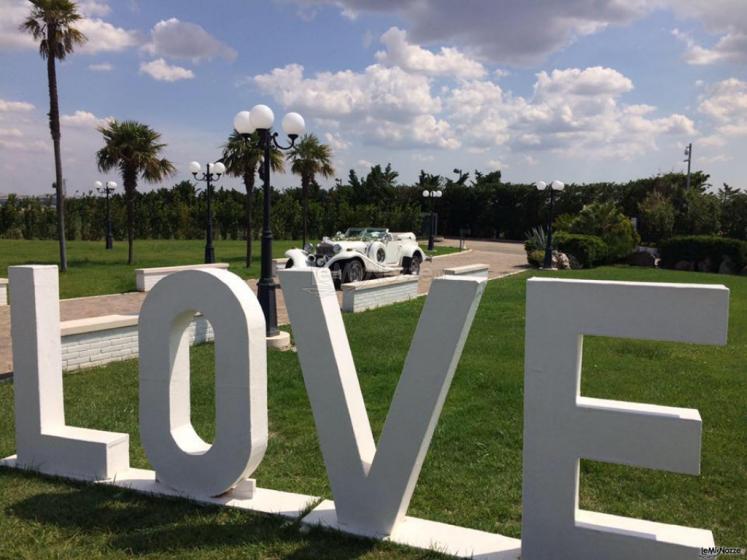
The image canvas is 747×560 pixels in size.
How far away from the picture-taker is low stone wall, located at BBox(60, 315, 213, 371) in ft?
23.0

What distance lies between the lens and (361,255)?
1551 cm

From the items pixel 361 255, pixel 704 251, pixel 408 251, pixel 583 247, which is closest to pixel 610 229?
pixel 583 247

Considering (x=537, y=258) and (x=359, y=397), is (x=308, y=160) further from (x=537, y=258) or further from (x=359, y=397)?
(x=359, y=397)

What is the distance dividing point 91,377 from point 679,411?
607 centimetres

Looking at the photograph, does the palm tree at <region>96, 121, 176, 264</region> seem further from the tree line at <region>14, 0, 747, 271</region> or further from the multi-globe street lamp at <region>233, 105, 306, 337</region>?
the multi-globe street lamp at <region>233, 105, 306, 337</region>

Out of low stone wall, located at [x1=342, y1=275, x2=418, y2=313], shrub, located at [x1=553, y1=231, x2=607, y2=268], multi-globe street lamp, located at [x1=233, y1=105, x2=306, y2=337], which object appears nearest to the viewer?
multi-globe street lamp, located at [x1=233, y1=105, x2=306, y2=337]

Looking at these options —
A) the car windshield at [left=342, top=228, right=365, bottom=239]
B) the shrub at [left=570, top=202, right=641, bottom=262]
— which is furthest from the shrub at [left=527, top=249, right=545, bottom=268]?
the car windshield at [left=342, top=228, right=365, bottom=239]

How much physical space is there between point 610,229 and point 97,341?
73.4 feet

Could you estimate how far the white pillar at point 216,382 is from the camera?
343cm

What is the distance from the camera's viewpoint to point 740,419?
5.27 m

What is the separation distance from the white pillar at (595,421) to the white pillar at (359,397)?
1.38 feet

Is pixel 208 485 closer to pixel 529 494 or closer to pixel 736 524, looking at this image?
pixel 529 494

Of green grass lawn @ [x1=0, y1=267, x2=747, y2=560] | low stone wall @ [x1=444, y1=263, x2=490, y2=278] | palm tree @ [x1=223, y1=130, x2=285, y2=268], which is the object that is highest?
palm tree @ [x1=223, y1=130, x2=285, y2=268]

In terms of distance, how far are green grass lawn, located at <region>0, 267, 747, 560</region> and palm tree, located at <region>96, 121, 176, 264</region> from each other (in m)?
14.1
